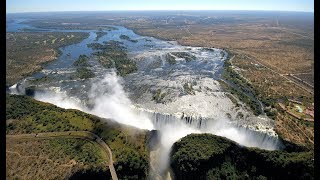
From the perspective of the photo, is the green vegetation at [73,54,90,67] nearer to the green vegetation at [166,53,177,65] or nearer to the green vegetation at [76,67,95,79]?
the green vegetation at [76,67,95,79]

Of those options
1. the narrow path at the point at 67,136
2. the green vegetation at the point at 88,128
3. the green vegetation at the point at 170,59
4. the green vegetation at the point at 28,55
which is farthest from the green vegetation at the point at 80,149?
the green vegetation at the point at 170,59

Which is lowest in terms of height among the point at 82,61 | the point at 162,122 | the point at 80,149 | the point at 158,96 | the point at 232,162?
the point at 232,162

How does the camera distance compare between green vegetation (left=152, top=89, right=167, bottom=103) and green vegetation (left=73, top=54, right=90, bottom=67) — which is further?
green vegetation (left=73, top=54, right=90, bottom=67)

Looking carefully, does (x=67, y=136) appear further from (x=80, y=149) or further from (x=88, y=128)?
(x=80, y=149)

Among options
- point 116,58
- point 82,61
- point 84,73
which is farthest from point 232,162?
point 116,58

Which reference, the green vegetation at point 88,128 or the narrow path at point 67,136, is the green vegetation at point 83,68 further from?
the narrow path at point 67,136

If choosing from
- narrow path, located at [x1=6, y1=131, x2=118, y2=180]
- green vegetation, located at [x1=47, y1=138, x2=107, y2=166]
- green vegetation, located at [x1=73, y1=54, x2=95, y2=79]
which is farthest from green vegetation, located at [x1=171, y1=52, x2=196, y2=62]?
green vegetation, located at [x1=47, y1=138, x2=107, y2=166]
